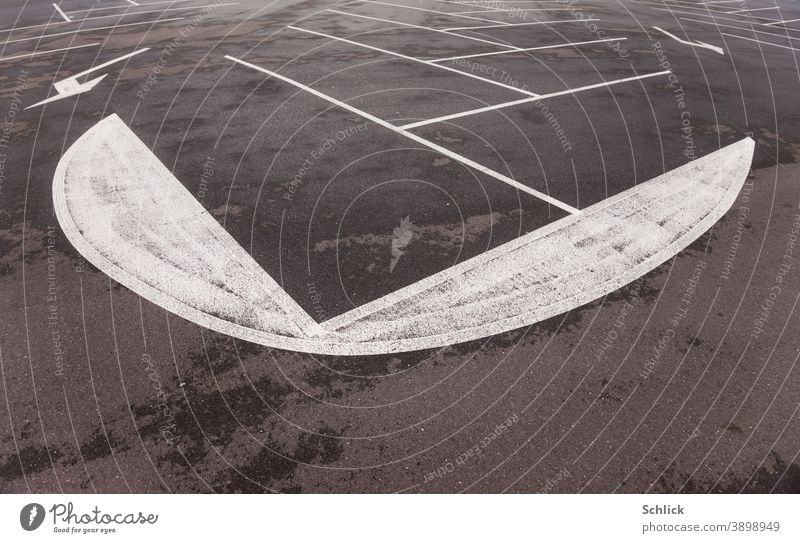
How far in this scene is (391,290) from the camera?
17.1ft

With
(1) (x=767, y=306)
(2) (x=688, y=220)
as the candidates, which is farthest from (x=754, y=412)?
(2) (x=688, y=220)

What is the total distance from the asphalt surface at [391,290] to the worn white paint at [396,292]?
0.62 ft

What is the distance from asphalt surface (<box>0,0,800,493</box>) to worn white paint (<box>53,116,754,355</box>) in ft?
0.62

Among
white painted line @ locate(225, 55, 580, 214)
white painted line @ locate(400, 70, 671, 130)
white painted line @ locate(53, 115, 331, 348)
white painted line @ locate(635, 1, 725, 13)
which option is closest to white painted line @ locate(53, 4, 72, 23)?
white painted line @ locate(225, 55, 580, 214)

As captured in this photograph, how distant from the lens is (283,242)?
19.2 feet

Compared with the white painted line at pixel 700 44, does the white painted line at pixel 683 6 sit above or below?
above

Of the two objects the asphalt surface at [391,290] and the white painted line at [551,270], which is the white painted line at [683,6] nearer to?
the asphalt surface at [391,290]

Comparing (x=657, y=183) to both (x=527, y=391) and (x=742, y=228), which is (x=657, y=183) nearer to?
(x=742, y=228)

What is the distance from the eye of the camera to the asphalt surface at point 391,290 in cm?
369

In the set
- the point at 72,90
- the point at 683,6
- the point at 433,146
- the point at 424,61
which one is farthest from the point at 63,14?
the point at 683,6

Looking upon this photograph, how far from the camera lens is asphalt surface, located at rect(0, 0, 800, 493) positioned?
3693 millimetres

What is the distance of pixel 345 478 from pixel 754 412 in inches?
133

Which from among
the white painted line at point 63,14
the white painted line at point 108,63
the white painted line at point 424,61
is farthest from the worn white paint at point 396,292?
the white painted line at point 63,14

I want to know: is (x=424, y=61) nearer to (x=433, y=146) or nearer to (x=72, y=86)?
(x=433, y=146)
